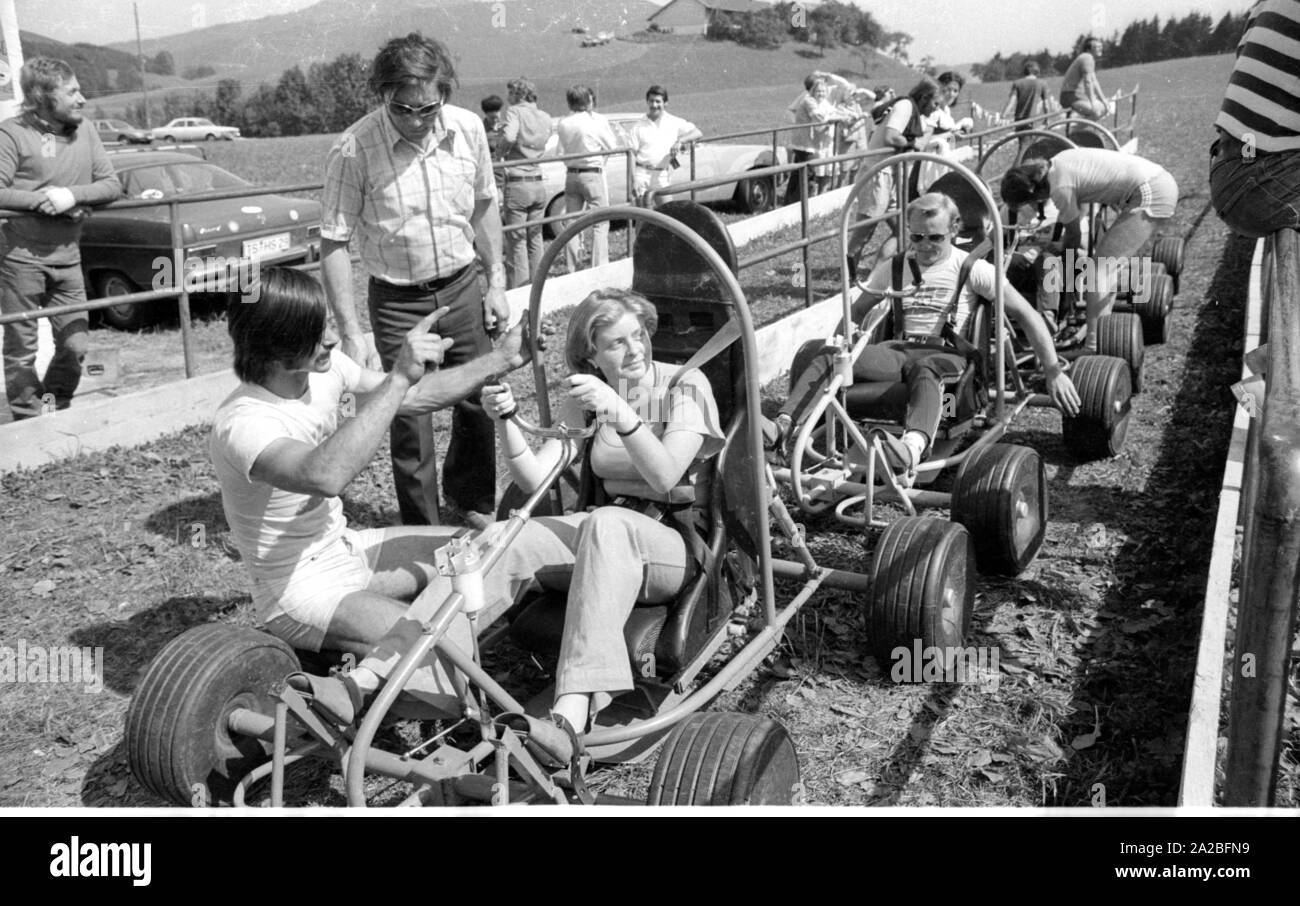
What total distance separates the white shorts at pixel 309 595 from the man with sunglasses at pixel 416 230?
1.52m

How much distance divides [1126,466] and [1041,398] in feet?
1.98

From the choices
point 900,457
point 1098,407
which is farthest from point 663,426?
point 1098,407

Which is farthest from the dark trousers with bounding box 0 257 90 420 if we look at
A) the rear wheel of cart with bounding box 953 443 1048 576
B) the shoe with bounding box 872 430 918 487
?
the rear wheel of cart with bounding box 953 443 1048 576

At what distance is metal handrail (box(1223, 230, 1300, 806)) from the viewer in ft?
5.61

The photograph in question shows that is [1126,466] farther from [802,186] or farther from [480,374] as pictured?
[480,374]

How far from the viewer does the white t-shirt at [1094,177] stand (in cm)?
708

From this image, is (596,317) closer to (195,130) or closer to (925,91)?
(925,91)

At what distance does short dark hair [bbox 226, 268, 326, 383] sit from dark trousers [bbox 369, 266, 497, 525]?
5.42ft

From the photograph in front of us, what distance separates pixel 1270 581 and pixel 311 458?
2.17 metres

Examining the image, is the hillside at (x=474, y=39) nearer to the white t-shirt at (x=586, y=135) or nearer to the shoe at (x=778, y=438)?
the white t-shirt at (x=586, y=135)

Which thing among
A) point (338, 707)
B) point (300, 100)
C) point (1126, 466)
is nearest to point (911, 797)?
point (338, 707)

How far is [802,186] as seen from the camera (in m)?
8.25

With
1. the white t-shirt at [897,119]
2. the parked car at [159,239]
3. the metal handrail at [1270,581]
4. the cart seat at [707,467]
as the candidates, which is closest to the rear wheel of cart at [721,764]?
the cart seat at [707,467]

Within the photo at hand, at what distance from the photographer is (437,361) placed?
3.09 metres
